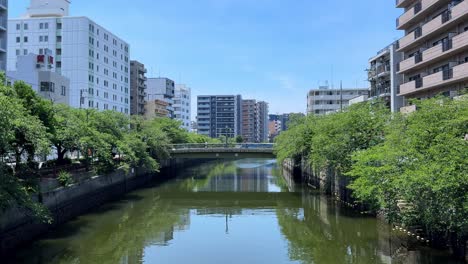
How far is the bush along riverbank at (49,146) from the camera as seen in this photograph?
54.6 ft

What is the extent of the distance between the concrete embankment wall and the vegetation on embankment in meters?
0.98

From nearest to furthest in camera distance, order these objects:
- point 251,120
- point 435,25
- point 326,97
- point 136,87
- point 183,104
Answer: point 435,25
point 136,87
point 326,97
point 183,104
point 251,120

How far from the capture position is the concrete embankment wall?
19422 mm

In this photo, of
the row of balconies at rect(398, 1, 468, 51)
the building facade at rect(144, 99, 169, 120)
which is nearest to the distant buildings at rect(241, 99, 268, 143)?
the building facade at rect(144, 99, 169, 120)

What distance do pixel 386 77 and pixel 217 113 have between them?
399 ft

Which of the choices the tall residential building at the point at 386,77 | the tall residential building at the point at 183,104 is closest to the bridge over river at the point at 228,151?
the tall residential building at the point at 386,77

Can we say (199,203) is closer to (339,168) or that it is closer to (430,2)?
(339,168)

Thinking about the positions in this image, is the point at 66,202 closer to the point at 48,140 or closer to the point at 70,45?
the point at 48,140

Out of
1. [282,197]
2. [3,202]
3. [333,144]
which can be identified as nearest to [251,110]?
[282,197]

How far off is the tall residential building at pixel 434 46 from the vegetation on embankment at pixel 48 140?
79.3 ft

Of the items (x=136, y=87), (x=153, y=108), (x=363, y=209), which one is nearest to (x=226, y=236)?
(x=363, y=209)

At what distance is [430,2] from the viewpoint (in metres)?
34.0

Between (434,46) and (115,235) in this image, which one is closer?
(115,235)

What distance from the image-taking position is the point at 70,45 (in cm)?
7044
